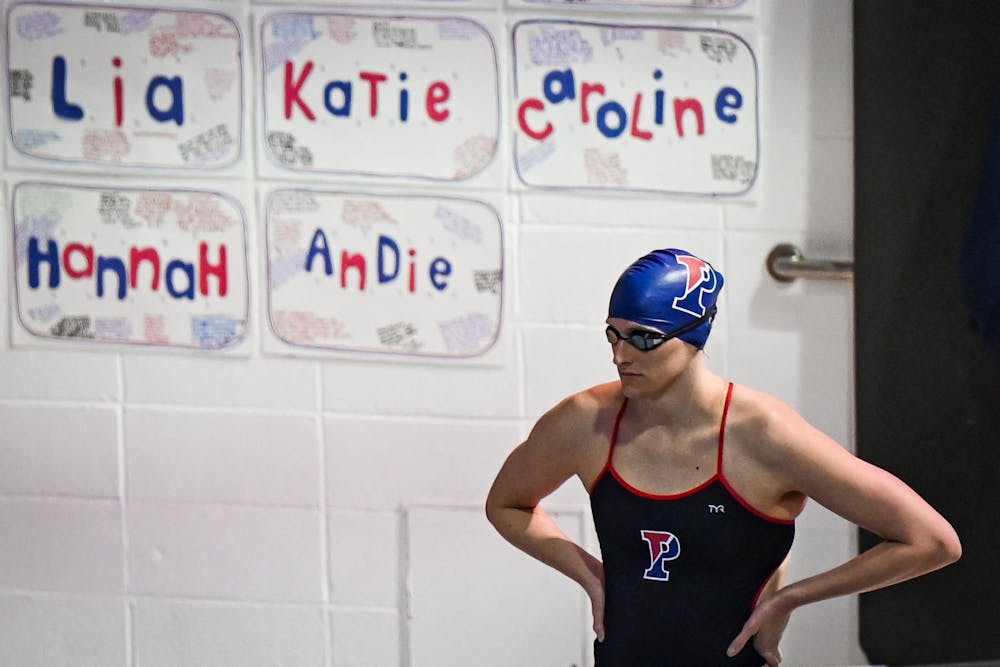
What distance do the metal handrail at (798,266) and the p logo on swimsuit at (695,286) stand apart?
2.73ft

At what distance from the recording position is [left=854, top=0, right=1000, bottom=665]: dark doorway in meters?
2.54

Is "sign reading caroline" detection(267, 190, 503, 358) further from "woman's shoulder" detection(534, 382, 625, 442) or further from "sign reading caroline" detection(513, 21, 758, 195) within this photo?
"woman's shoulder" detection(534, 382, 625, 442)

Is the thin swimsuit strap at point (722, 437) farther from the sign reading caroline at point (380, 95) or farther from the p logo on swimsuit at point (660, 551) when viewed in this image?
the sign reading caroline at point (380, 95)

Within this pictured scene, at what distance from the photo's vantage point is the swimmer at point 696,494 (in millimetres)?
1802

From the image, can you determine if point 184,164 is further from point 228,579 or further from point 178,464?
point 228,579

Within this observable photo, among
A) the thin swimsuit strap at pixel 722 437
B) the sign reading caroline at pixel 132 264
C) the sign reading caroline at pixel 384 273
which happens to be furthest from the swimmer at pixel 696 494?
the sign reading caroline at pixel 132 264

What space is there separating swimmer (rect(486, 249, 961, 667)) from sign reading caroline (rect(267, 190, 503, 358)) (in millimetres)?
781

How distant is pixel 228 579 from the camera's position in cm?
287

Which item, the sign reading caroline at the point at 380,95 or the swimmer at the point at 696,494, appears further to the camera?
the sign reading caroline at the point at 380,95

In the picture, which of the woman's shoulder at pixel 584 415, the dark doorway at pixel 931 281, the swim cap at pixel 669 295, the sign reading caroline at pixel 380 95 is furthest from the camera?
the sign reading caroline at pixel 380 95

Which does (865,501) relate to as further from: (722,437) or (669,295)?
(669,295)

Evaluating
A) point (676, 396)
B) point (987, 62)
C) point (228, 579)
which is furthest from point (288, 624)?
point (987, 62)

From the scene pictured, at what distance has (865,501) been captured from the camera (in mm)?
1795

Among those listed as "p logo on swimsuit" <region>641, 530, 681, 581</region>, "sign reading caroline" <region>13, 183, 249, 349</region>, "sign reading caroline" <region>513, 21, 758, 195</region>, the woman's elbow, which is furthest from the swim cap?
"sign reading caroline" <region>13, 183, 249, 349</region>
